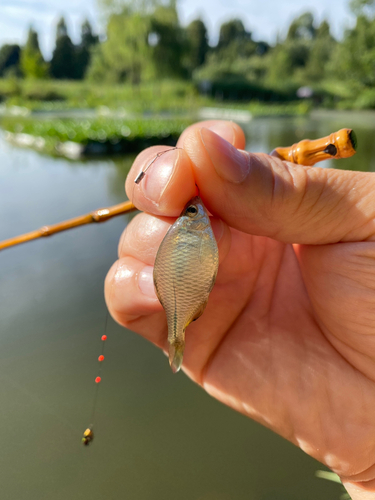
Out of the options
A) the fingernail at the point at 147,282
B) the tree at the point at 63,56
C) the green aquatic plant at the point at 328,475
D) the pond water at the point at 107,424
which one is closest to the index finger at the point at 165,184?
the fingernail at the point at 147,282

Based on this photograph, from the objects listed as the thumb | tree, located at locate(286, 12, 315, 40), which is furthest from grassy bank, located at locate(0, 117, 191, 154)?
tree, located at locate(286, 12, 315, 40)

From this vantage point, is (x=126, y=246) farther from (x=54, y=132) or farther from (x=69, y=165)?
(x=54, y=132)

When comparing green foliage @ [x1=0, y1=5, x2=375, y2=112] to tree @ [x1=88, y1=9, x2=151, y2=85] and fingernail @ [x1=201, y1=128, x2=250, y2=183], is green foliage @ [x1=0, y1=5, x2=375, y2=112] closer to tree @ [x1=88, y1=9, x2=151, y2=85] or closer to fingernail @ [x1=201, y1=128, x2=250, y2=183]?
tree @ [x1=88, y1=9, x2=151, y2=85]

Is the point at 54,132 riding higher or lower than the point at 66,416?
higher

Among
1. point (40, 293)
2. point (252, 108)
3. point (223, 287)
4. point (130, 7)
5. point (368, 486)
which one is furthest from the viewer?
point (252, 108)

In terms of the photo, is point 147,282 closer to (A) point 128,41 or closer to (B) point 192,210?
(B) point 192,210

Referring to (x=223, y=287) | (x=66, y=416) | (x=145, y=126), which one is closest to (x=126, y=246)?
(x=223, y=287)

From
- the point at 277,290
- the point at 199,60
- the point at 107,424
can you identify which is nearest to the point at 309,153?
the point at 277,290
